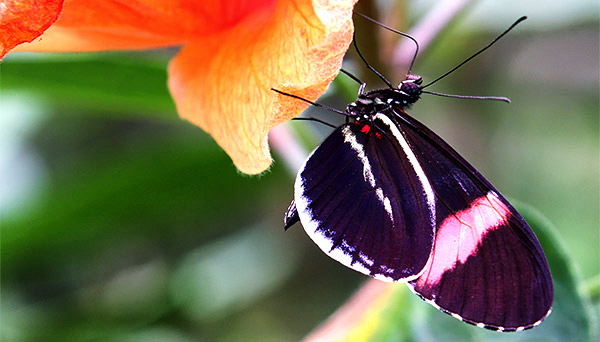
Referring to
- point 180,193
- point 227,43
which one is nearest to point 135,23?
point 227,43

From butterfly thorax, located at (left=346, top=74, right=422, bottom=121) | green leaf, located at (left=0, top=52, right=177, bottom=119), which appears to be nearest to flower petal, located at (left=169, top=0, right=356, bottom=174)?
butterfly thorax, located at (left=346, top=74, right=422, bottom=121)

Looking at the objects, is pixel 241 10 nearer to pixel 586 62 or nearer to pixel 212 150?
pixel 212 150

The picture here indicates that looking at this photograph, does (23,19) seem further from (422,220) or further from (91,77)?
(91,77)

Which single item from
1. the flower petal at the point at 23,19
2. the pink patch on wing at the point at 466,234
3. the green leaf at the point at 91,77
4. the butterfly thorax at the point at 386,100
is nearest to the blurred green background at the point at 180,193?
the green leaf at the point at 91,77

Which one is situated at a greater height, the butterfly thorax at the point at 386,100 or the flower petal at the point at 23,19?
the flower petal at the point at 23,19

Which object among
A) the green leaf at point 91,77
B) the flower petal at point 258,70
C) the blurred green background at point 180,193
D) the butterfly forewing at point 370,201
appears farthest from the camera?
the blurred green background at point 180,193

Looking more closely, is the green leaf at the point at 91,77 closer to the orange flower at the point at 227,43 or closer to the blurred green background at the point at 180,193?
the blurred green background at the point at 180,193

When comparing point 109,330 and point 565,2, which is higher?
point 565,2

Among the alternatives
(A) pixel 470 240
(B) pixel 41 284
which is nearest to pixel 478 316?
(A) pixel 470 240
